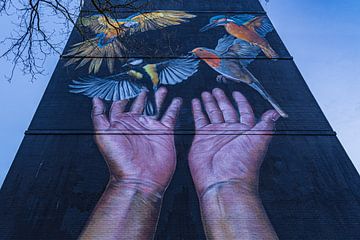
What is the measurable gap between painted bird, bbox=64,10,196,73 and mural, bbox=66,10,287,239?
3 centimetres

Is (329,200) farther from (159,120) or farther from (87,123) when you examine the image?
(87,123)

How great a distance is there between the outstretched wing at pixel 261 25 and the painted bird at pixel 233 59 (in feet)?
3.16

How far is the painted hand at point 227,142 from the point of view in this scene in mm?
6387

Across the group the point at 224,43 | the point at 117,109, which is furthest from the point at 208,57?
the point at 117,109

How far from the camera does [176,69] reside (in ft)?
30.0

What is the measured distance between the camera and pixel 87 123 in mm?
7547

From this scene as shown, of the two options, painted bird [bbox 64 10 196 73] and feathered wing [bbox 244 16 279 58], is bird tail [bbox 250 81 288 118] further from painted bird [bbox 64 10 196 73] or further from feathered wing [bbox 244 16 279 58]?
painted bird [bbox 64 10 196 73]

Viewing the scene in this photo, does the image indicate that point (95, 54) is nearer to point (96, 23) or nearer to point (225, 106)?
point (96, 23)

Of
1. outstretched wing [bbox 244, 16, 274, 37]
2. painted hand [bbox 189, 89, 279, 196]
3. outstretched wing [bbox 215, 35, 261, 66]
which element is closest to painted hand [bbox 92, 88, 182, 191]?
painted hand [bbox 189, 89, 279, 196]

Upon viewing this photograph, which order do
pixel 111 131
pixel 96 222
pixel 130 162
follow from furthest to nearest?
pixel 111 131, pixel 130 162, pixel 96 222

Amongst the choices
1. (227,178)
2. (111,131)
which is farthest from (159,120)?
(227,178)

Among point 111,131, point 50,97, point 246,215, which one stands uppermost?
point 50,97

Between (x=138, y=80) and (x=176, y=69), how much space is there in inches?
42.7

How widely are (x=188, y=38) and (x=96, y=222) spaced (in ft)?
20.9
